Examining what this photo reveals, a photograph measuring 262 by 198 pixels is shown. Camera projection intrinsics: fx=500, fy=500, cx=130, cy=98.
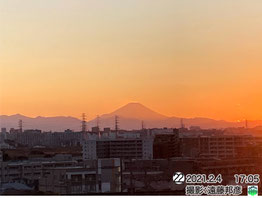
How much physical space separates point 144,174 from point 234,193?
2.80m

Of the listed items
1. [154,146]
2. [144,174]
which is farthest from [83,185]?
[154,146]

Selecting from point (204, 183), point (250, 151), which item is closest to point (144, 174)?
point (250, 151)

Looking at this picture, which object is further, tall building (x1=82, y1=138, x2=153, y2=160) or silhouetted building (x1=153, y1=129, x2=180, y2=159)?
tall building (x1=82, y1=138, x2=153, y2=160)

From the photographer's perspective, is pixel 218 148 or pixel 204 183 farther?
pixel 218 148

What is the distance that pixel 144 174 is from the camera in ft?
14.6

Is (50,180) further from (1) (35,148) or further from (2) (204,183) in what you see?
(1) (35,148)

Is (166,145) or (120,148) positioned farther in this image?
(120,148)

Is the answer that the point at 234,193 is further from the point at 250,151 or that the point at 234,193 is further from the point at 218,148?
the point at 218,148

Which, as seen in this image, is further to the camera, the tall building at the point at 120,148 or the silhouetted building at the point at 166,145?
the tall building at the point at 120,148

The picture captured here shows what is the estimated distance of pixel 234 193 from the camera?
1.68m

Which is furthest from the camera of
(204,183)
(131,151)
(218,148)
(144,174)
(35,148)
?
(35,148)

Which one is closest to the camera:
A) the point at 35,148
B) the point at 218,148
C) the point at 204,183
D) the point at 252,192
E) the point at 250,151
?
the point at 252,192

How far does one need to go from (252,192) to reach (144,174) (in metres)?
2.82

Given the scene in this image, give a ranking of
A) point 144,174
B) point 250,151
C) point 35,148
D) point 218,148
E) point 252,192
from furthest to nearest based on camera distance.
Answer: point 35,148 < point 218,148 < point 250,151 < point 144,174 < point 252,192
